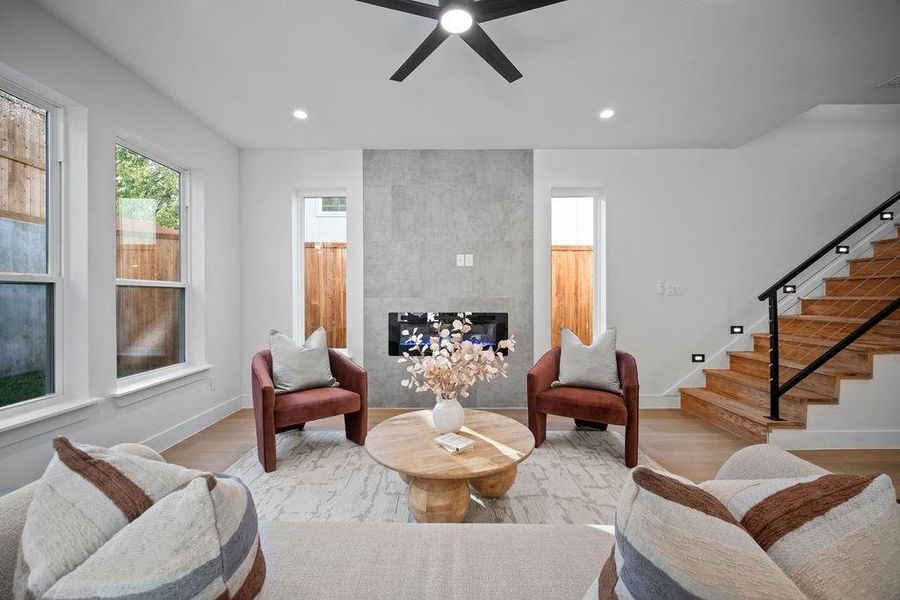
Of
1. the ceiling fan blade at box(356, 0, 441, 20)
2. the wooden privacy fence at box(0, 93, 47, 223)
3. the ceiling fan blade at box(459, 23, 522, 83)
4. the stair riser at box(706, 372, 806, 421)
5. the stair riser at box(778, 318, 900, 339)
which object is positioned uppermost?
the ceiling fan blade at box(356, 0, 441, 20)

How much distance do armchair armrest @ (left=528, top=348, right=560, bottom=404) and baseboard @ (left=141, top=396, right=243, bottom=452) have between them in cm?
281

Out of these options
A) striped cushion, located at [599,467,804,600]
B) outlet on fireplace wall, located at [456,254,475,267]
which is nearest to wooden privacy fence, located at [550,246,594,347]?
outlet on fireplace wall, located at [456,254,475,267]

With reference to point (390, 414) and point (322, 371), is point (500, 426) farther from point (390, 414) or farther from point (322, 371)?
point (390, 414)

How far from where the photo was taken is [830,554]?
602 mm

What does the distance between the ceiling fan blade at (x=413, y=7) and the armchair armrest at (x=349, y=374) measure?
7.44 ft

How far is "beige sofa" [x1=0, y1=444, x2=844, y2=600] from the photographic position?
863 mm

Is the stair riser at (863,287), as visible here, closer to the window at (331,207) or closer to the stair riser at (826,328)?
the stair riser at (826,328)

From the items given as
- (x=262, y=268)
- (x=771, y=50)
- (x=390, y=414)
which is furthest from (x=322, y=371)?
(x=771, y=50)

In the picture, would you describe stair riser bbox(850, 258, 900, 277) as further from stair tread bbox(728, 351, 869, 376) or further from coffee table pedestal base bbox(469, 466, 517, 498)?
coffee table pedestal base bbox(469, 466, 517, 498)

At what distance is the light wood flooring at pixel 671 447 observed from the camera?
2537 millimetres

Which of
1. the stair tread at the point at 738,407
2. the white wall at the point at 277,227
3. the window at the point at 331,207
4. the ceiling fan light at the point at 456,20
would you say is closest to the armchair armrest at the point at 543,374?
the stair tread at the point at 738,407

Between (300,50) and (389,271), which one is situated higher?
(300,50)

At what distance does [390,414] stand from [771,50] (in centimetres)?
402

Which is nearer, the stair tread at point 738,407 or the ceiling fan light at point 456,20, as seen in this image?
the ceiling fan light at point 456,20
